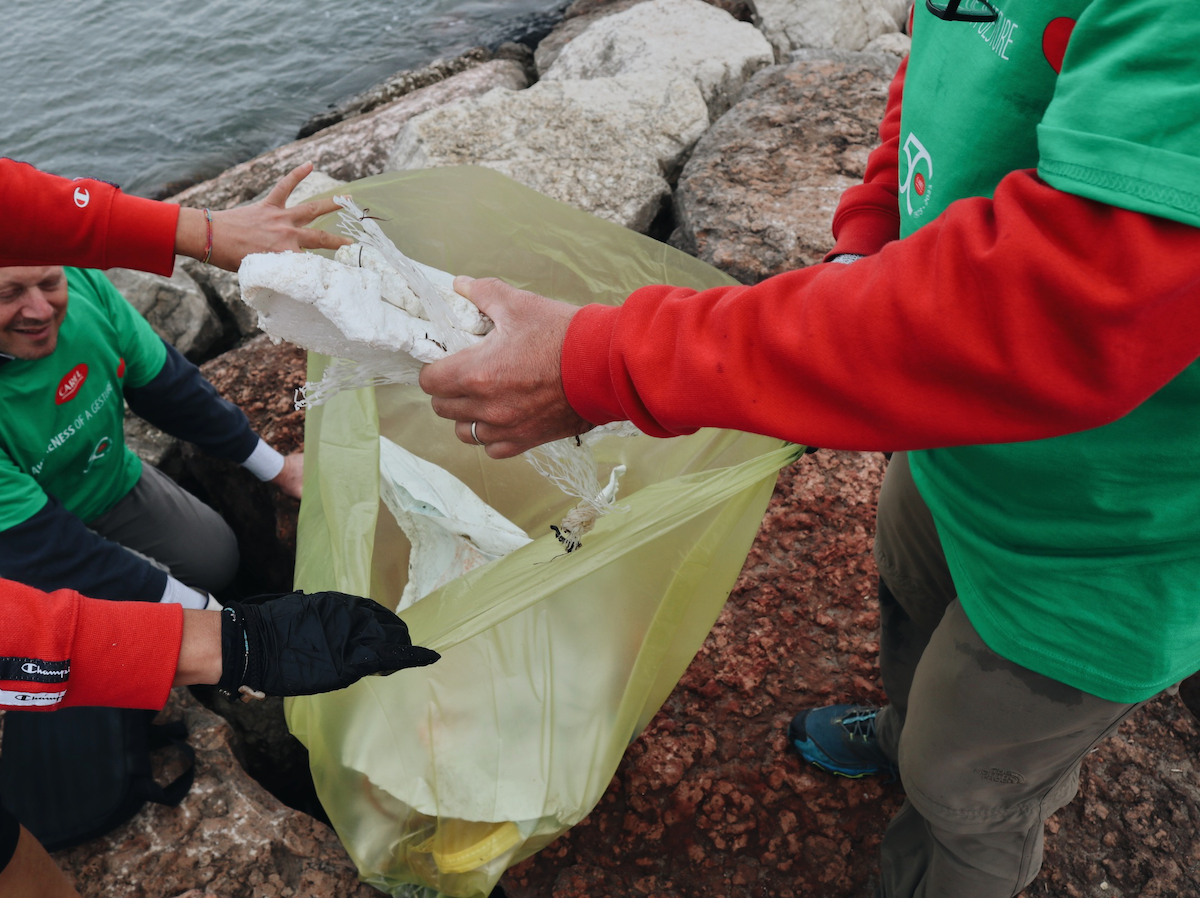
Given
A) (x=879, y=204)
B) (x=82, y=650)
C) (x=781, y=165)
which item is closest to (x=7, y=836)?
(x=82, y=650)

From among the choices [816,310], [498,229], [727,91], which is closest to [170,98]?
[727,91]

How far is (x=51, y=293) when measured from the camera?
5.11 feet

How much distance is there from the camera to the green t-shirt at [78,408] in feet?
5.08

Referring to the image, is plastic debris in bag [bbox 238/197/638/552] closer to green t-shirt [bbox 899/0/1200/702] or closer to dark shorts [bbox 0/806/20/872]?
green t-shirt [bbox 899/0/1200/702]

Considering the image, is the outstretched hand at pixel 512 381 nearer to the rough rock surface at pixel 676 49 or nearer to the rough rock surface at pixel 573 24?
the rough rock surface at pixel 676 49

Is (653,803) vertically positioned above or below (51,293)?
below

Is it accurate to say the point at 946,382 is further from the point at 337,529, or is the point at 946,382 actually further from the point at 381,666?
the point at 337,529

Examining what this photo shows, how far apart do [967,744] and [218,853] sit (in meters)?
1.18

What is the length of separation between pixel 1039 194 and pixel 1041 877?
1.30 m

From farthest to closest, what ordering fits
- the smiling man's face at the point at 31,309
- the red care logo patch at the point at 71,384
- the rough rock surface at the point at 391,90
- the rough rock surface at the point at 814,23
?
the rough rock surface at the point at 391,90
the rough rock surface at the point at 814,23
the red care logo patch at the point at 71,384
the smiling man's face at the point at 31,309

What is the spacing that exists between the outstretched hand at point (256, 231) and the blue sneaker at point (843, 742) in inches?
48.2

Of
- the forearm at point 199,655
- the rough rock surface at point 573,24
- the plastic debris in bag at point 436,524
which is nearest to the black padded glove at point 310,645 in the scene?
the forearm at point 199,655

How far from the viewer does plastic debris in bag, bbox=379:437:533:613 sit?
1.32 metres

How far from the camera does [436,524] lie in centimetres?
134
